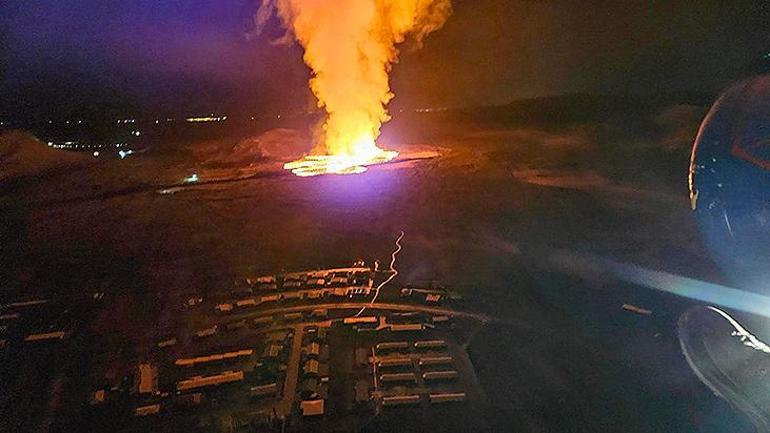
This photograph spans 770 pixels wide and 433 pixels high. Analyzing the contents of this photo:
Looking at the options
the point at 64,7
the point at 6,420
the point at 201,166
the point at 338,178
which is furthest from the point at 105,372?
the point at 64,7

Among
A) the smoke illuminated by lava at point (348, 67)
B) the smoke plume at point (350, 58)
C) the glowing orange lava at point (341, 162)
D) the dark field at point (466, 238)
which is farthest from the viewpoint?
the smoke plume at point (350, 58)

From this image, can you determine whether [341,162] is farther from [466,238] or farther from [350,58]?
[466,238]

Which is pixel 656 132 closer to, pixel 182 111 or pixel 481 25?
pixel 481 25

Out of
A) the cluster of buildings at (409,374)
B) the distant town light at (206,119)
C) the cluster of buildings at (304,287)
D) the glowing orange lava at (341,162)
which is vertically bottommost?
the cluster of buildings at (409,374)

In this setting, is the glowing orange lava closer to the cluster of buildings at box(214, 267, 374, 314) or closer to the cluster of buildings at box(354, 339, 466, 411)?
the cluster of buildings at box(214, 267, 374, 314)

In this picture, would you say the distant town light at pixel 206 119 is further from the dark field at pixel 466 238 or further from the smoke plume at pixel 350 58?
the dark field at pixel 466 238

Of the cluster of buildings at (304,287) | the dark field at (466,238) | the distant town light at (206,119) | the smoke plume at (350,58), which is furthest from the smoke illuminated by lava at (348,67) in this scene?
the cluster of buildings at (304,287)
